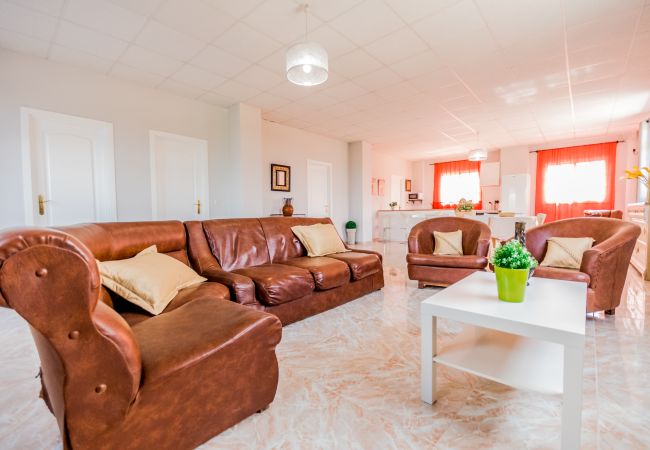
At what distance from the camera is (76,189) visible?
373cm

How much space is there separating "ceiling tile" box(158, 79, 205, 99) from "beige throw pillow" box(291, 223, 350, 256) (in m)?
2.72

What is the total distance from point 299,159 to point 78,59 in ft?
12.6

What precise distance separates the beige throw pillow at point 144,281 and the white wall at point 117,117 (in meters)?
2.65

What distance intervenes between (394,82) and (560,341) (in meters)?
3.82

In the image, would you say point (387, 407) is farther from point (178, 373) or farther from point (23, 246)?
point (23, 246)

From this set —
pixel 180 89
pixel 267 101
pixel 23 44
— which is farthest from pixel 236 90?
pixel 23 44

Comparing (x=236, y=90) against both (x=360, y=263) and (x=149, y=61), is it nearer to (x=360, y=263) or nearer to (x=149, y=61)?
(x=149, y=61)

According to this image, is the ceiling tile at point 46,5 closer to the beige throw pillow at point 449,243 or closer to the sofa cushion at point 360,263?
the sofa cushion at point 360,263

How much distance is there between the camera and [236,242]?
9.21ft

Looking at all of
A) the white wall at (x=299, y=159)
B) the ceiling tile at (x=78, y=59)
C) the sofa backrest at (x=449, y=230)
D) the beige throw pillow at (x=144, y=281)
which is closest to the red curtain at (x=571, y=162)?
the white wall at (x=299, y=159)

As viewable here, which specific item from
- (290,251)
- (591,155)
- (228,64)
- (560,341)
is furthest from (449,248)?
(591,155)

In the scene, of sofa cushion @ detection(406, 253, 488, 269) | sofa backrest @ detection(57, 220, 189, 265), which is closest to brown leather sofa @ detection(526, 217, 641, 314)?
sofa cushion @ detection(406, 253, 488, 269)

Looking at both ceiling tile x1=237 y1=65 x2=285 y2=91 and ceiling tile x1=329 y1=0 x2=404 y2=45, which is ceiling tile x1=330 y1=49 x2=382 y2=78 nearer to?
ceiling tile x1=329 y1=0 x2=404 y2=45

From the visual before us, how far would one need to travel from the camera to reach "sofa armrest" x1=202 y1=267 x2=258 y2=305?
7.04 feet
